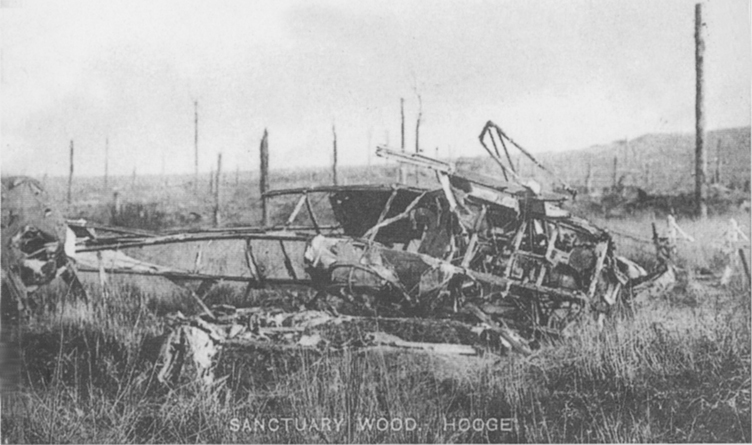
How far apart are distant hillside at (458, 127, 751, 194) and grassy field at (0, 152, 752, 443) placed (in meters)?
0.51

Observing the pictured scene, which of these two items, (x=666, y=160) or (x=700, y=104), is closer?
(x=700, y=104)

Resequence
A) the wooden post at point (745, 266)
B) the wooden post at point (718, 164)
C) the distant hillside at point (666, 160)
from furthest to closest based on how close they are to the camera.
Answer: the wooden post at point (718, 164)
the distant hillside at point (666, 160)
the wooden post at point (745, 266)

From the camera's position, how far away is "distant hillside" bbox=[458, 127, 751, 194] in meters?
4.93

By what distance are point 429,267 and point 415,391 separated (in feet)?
3.69

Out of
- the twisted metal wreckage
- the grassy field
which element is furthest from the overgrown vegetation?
the twisted metal wreckage

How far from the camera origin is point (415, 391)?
4.51 metres

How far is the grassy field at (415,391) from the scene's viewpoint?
441 centimetres

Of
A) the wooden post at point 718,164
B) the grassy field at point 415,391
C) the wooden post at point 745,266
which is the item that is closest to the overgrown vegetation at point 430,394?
the grassy field at point 415,391

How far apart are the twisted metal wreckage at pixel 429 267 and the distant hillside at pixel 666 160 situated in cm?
44

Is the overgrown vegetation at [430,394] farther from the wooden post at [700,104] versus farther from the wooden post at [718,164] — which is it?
the wooden post at [700,104]

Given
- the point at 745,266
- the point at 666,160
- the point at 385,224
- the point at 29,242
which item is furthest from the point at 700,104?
the point at 29,242

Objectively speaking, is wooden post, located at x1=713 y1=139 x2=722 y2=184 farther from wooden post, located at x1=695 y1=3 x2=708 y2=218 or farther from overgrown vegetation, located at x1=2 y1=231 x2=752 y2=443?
overgrown vegetation, located at x1=2 y1=231 x2=752 y2=443

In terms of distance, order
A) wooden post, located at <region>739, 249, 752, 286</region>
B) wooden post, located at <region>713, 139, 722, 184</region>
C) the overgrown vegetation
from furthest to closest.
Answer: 1. wooden post, located at <region>713, 139, 722, 184</region>
2. wooden post, located at <region>739, 249, 752, 286</region>
3. the overgrown vegetation

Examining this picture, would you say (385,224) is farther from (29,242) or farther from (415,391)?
(29,242)
